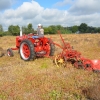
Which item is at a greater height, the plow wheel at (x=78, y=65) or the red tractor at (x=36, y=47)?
the red tractor at (x=36, y=47)

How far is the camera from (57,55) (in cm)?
880

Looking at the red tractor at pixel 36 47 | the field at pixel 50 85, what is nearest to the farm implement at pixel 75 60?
the field at pixel 50 85

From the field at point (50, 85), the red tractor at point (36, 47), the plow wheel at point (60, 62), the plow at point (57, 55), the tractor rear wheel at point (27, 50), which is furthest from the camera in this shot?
the red tractor at point (36, 47)

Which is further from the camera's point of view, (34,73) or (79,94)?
(34,73)

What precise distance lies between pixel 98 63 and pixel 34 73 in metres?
2.23

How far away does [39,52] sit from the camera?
10602 millimetres

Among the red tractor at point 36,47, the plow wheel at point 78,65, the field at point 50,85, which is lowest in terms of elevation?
the field at point 50,85

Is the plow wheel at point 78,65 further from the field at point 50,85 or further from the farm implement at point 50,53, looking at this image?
the field at point 50,85

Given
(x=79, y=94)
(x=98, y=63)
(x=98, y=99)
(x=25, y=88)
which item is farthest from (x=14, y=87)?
(x=98, y=63)

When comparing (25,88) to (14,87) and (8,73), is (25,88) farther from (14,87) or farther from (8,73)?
(8,73)

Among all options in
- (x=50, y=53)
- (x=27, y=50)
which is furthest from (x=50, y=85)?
(x=50, y=53)

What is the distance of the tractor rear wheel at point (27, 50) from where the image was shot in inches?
397

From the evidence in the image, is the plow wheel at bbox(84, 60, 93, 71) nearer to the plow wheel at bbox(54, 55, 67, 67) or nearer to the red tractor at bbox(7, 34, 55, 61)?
the plow wheel at bbox(54, 55, 67, 67)

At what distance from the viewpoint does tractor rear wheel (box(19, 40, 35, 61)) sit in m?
10.1
